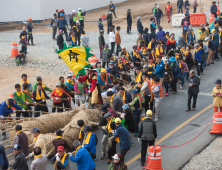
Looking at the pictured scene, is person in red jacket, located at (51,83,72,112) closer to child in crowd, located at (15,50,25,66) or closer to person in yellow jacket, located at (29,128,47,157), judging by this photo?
person in yellow jacket, located at (29,128,47,157)

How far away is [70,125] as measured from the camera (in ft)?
31.8

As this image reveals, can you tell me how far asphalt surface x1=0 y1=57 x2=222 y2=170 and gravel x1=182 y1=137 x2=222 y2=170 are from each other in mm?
193

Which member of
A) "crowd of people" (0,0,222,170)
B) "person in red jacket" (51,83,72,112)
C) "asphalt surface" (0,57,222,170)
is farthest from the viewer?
"person in red jacket" (51,83,72,112)

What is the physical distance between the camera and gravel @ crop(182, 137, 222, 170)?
8438mm

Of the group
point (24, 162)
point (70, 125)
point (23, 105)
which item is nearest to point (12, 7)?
point (23, 105)

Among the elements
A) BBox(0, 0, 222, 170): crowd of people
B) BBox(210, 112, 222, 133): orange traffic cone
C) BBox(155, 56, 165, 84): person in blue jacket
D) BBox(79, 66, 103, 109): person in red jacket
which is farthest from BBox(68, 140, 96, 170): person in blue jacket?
BBox(155, 56, 165, 84): person in blue jacket

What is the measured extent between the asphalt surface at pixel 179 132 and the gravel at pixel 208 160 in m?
0.19

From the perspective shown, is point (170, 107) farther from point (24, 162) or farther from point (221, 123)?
point (24, 162)

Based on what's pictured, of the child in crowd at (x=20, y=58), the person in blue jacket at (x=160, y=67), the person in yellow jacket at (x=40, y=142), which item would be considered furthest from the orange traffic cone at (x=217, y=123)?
the child in crowd at (x=20, y=58)

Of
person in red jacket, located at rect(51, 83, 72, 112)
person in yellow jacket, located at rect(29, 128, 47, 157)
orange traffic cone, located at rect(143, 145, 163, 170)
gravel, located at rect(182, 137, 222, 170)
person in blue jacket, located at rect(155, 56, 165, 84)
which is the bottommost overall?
gravel, located at rect(182, 137, 222, 170)

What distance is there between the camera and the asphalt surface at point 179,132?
8.90 m

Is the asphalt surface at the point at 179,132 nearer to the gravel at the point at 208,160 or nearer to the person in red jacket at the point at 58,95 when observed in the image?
the gravel at the point at 208,160

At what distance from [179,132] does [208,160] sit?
207cm

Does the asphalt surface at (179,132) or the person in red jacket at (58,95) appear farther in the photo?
the person in red jacket at (58,95)
